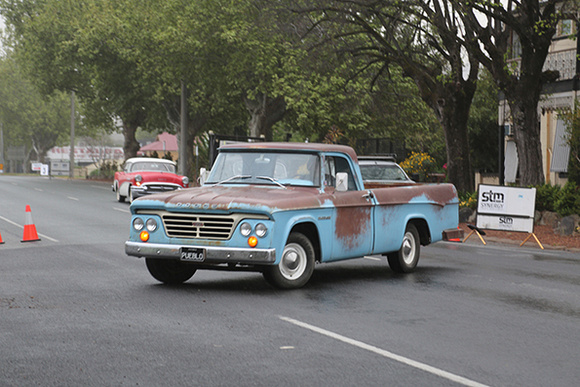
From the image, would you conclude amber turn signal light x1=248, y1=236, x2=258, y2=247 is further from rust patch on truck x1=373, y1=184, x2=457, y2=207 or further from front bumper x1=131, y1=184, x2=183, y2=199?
front bumper x1=131, y1=184, x2=183, y2=199

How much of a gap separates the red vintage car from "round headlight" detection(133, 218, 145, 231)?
1891 cm

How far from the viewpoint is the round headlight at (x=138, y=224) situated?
10995 millimetres

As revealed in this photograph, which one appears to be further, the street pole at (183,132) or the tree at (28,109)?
the tree at (28,109)

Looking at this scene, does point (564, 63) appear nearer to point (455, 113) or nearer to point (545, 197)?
point (455, 113)

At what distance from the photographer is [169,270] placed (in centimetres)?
1154

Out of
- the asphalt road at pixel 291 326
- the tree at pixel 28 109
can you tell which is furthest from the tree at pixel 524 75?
the tree at pixel 28 109

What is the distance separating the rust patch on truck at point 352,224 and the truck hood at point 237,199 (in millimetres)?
513

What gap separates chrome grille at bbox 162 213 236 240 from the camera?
10453 millimetres

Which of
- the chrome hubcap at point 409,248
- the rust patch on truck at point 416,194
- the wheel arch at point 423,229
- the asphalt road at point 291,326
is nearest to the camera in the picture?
the asphalt road at point 291,326

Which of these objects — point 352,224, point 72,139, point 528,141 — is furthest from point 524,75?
point 72,139

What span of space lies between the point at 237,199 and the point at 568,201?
13411mm

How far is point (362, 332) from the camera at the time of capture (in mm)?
8328

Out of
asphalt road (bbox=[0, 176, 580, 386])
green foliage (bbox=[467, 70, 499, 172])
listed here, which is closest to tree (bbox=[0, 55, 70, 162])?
green foliage (bbox=[467, 70, 499, 172])

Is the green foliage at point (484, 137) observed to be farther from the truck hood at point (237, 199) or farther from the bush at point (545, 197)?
the truck hood at point (237, 199)
